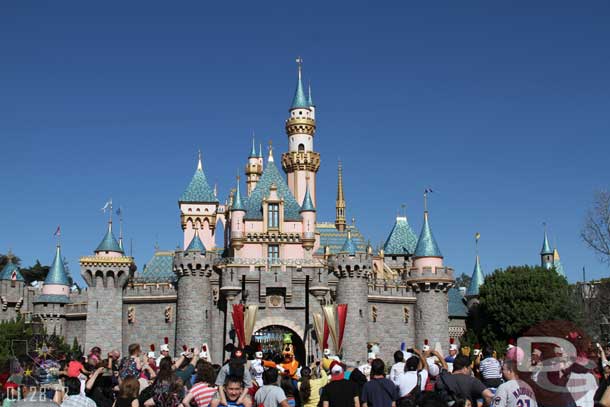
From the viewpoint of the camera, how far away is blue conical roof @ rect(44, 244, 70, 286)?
146 feet

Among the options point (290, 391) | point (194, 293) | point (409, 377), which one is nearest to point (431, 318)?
point (194, 293)

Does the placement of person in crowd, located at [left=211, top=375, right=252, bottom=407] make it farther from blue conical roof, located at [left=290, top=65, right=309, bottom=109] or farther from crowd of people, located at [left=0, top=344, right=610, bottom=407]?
blue conical roof, located at [left=290, top=65, right=309, bottom=109]

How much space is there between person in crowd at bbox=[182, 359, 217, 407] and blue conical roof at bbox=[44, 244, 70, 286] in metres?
36.1

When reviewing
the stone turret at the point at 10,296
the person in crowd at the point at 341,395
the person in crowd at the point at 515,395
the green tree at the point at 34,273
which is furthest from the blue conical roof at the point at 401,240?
the person in crowd at the point at 515,395

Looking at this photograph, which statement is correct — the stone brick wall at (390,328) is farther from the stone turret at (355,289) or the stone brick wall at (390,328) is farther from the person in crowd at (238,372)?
the person in crowd at (238,372)

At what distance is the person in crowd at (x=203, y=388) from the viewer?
10109 millimetres

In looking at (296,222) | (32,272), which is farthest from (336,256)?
(32,272)

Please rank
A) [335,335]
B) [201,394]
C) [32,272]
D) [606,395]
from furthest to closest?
[32,272], [335,335], [201,394], [606,395]

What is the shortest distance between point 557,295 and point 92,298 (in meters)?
24.7

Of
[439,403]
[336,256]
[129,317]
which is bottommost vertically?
[439,403]

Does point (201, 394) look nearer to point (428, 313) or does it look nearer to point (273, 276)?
point (273, 276)

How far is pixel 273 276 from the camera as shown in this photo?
40.2 meters

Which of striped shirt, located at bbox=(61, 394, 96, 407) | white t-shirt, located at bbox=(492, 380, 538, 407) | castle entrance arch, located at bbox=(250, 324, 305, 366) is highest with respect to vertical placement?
castle entrance arch, located at bbox=(250, 324, 305, 366)

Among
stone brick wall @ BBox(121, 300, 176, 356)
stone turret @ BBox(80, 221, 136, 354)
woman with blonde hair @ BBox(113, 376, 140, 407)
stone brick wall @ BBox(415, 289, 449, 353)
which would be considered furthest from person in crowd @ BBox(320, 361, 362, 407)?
stone brick wall @ BBox(415, 289, 449, 353)
